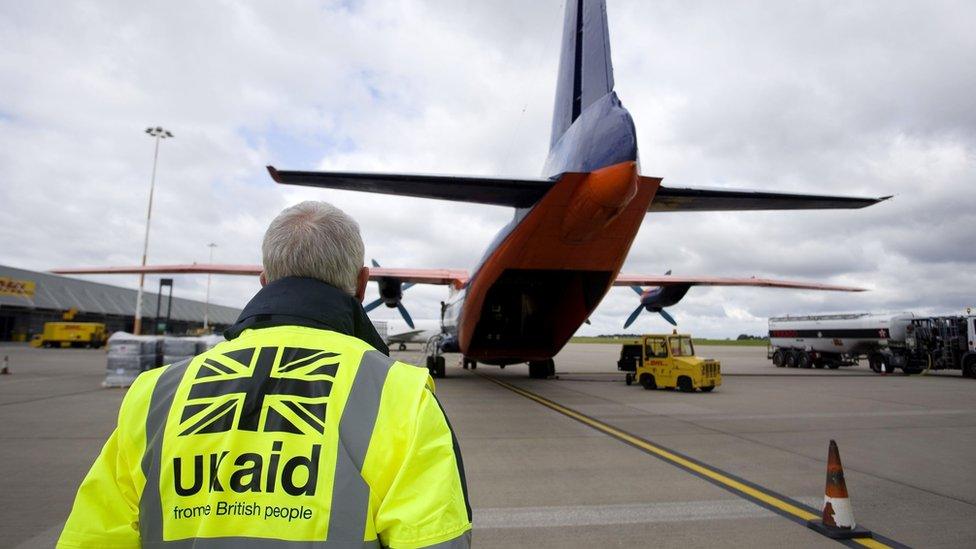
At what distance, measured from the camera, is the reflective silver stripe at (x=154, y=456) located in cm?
136

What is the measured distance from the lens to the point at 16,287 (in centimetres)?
4050

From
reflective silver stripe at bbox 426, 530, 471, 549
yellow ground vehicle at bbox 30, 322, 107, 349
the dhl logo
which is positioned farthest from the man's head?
the dhl logo

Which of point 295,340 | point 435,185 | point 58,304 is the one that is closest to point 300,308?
point 295,340

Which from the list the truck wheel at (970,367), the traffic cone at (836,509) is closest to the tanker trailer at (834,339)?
the truck wheel at (970,367)

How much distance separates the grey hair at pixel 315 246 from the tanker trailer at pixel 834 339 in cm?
2903

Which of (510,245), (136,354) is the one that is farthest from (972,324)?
(136,354)

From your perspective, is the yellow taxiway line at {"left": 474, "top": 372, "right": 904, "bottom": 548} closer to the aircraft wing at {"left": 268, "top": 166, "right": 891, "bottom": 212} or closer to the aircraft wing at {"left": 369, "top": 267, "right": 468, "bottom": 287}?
the aircraft wing at {"left": 268, "top": 166, "right": 891, "bottom": 212}

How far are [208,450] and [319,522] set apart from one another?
0.35 m

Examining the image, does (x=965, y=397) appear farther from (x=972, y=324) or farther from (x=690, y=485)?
(x=690, y=485)

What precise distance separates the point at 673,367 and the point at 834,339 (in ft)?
56.4

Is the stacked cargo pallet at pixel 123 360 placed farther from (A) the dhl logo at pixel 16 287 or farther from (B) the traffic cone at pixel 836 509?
(A) the dhl logo at pixel 16 287

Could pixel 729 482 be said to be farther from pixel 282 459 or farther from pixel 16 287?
pixel 16 287

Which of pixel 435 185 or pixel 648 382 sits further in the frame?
pixel 648 382

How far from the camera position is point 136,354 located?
51.3 feet
